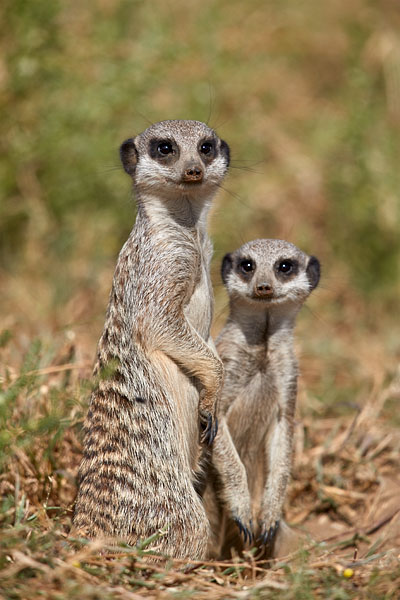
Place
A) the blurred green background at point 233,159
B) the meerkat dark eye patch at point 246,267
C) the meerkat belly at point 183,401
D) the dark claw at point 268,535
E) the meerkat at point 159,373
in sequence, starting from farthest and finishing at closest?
1. the blurred green background at point 233,159
2. the meerkat dark eye patch at point 246,267
3. the dark claw at point 268,535
4. the meerkat belly at point 183,401
5. the meerkat at point 159,373

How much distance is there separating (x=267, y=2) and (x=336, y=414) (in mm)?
5422

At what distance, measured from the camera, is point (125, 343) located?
10.6ft

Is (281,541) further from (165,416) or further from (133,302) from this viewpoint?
(133,302)

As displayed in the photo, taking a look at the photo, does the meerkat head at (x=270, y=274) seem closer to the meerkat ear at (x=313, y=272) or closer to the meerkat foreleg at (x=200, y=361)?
the meerkat ear at (x=313, y=272)

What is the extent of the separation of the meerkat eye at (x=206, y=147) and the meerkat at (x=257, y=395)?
0.57 metres

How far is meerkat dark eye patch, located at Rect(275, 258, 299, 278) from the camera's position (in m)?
3.78

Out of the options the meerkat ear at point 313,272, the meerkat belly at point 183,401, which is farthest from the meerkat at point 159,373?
the meerkat ear at point 313,272

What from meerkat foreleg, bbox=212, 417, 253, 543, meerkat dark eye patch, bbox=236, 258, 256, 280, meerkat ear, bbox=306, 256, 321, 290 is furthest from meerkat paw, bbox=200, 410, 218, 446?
meerkat ear, bbox=306, 256, 321, 290

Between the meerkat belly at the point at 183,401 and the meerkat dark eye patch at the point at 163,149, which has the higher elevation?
the meerkat dark eye patch at the point at 163,149

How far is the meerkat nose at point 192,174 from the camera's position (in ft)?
10.7

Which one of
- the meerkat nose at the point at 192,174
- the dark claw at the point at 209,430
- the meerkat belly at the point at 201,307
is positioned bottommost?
the dark claw at the point at 209,430

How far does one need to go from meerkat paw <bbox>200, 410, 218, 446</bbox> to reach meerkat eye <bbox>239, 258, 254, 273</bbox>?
798 mm

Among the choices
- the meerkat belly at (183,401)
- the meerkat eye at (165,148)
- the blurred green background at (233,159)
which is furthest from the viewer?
the blurred green background at (233,159)

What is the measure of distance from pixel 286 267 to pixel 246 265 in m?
0.20
